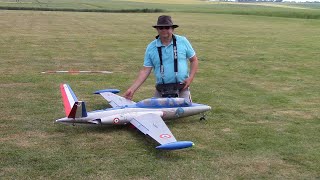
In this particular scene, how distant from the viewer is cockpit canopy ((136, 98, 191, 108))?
27.0 feet

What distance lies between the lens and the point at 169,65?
870 cm

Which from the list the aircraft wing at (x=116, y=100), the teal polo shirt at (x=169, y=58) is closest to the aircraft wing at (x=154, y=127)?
the aircraft wing at (x=116, y=100)

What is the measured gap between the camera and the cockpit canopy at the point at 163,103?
27.0 feet

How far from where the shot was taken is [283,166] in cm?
630

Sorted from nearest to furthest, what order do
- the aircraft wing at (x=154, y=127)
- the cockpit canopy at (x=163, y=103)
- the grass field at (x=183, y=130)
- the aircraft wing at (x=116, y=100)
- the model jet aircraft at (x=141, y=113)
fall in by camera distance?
1. the grass field at (x=183, y=130)
2. the aircraft wing at (x=154, y=127)
3. the model jet aircraft at (x=141, y=113)
4. the cockpit canopy at (x=163, y=103)
5. the aircraft wing at (x=116, y=100)

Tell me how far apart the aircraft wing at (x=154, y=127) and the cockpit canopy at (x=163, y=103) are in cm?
31

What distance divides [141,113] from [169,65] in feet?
4.01

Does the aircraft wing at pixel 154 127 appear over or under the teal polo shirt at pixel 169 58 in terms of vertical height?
under

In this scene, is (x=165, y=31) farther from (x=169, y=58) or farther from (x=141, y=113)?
(x=141, y=113)

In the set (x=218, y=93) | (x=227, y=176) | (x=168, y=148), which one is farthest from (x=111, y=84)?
(x=227, y=176)

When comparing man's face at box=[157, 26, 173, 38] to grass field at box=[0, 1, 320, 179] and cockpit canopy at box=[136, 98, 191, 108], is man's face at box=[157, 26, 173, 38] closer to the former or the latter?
cockpit canopy at box=[136, 98, 191, 108]

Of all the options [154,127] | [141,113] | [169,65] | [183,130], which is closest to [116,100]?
[141,113]

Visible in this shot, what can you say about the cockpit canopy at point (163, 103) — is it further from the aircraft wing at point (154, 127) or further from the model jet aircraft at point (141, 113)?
the aircraft wing at point (154, 127)

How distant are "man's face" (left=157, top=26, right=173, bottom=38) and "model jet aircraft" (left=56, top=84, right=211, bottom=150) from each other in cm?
122
